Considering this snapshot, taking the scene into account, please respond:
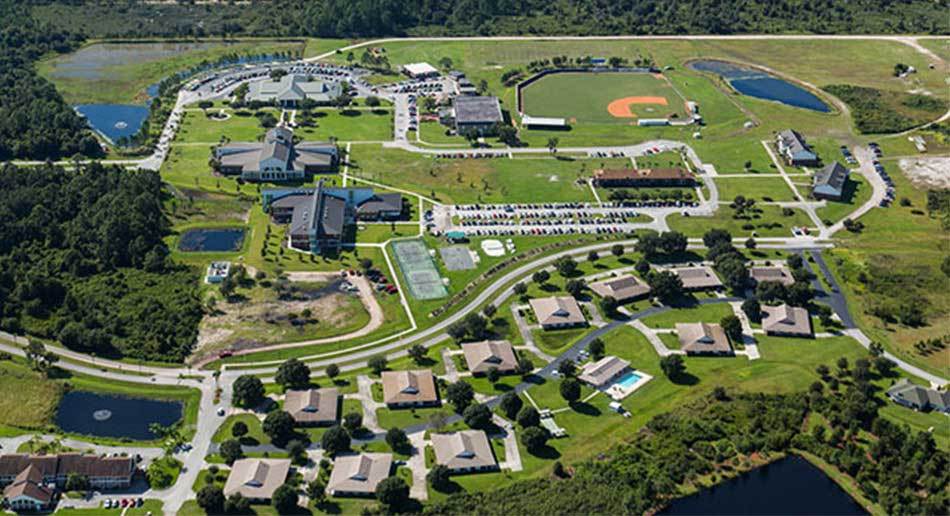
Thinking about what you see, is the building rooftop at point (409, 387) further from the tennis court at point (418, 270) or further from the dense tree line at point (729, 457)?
the tennis court at point (418, 270)

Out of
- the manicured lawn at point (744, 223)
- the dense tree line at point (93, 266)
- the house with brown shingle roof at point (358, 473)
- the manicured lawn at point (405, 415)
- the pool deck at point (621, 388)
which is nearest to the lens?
the house with brown shingle roof at point (358, 473)

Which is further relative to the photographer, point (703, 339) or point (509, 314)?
point (509, 314)

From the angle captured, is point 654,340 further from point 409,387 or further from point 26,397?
point 26,397

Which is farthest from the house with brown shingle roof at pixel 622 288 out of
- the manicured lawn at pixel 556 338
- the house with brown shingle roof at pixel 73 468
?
the house with brown shingle roof at pixel 73 468

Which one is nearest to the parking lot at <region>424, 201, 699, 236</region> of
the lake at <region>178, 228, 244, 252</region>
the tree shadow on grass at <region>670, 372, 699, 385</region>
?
the lake at <region>178, 228, 244, 252</region>

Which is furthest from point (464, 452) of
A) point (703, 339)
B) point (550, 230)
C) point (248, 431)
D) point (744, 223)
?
point (744, 223)

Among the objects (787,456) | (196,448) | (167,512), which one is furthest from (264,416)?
(787,456)
